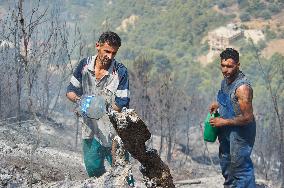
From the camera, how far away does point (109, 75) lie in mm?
3186

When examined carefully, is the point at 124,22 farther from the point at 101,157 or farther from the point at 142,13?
the point at 101,157

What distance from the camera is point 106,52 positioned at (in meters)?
3.12

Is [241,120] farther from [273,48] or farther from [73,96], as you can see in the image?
[273,48]

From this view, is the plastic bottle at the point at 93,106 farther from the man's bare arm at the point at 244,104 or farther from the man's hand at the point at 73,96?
the man's bare arm at the point at 244,104

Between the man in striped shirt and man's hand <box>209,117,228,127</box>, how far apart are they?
0.74 metres

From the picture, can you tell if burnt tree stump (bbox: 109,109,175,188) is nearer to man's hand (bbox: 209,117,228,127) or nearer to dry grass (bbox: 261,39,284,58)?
man's hand (bbox: 209,117,228,127)

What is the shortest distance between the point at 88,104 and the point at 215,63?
1972 inches

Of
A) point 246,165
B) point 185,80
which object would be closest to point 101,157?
point 246,165

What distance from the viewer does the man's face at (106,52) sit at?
309cm

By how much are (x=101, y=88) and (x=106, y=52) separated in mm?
301

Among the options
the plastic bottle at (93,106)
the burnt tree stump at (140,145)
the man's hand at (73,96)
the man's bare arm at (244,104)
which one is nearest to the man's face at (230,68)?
the man's bare arm at (244,104)

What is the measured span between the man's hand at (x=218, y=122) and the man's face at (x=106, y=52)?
3.18 ft

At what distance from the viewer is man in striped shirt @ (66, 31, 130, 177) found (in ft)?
10.2

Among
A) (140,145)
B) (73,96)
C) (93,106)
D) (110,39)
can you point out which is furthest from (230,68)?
(140,145)
